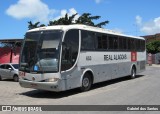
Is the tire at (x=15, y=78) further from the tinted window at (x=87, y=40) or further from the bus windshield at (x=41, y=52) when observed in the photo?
the bus windshield at (x=41, y=52)

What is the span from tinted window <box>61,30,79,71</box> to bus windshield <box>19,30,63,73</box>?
341mm

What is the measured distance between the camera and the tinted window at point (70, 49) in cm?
1423

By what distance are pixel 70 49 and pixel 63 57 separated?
2.43 feet

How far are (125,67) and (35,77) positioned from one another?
9259 mm

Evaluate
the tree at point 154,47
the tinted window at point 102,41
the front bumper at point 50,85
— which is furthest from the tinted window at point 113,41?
the tree at point 154,47

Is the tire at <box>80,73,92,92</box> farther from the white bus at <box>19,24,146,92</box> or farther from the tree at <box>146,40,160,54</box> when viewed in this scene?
the tree at <box>146,40,160,54</box>

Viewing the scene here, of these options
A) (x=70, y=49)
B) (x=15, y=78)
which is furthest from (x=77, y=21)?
(x=70, y=49)

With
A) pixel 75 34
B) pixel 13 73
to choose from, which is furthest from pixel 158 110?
pixel 13 73

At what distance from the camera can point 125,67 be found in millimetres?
22016

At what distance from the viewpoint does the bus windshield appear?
1395 centimetres

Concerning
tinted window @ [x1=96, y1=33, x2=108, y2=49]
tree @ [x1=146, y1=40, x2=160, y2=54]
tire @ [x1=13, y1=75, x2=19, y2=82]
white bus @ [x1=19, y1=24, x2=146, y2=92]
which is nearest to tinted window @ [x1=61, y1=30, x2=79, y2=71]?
white bus @ [x1=19, y1=24, x2=146, y2=92]

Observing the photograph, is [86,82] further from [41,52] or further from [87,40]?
[41,52]

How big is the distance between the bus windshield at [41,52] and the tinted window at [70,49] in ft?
1.12

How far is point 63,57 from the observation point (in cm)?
1412
